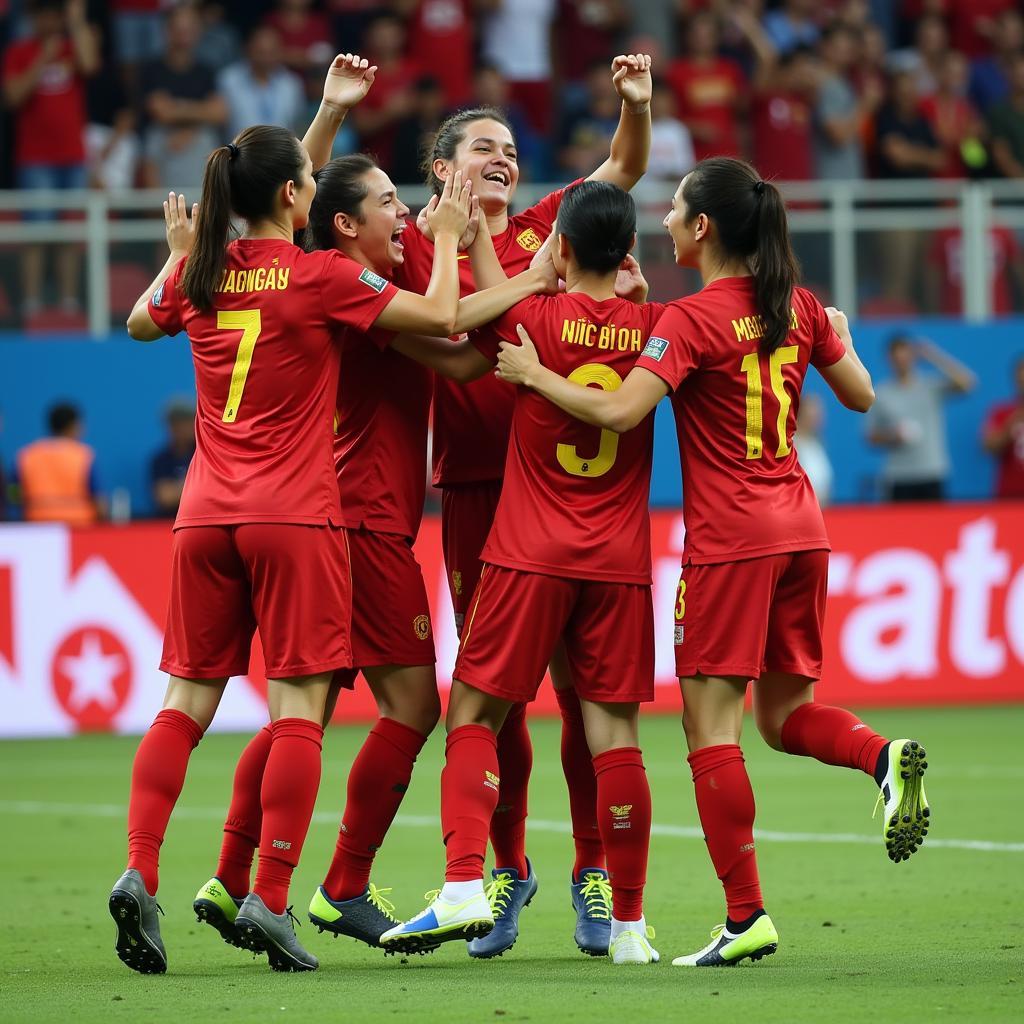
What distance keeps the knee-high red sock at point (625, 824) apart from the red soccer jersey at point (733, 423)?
0.62 meters

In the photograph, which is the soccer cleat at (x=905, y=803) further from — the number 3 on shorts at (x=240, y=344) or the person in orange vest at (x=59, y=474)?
the person in orange vest at (x=59, y=474)

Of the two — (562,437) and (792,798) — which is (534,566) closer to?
(562,437)

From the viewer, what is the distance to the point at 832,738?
17.9 ft

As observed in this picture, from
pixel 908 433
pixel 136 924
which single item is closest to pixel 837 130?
pixel 908 433

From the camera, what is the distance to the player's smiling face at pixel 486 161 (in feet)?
19.6

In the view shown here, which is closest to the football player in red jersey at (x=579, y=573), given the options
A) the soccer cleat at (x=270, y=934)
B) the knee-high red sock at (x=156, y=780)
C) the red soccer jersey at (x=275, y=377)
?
the red soccer jersey at (x=275, y=377)

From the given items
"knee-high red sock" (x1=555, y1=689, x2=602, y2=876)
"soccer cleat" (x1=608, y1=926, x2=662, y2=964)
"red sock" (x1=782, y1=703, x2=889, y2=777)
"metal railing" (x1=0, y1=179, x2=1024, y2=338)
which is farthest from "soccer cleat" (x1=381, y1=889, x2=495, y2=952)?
"metal railing" (x1=0, y1=179, x2=1024, y2=338)

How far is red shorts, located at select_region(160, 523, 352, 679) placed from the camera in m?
5.27

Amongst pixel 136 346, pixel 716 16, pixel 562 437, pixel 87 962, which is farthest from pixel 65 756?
pixel 716 16

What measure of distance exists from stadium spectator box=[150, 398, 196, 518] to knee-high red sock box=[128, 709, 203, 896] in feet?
29.8

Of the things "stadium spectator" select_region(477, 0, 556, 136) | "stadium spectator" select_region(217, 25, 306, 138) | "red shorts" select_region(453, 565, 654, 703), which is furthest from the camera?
"stadium spectator" select_region(477, 0, 556, 136)

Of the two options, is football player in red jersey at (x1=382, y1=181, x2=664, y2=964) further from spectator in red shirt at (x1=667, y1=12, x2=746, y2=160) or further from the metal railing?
spectator in red shirt at (x1=667, y1=12, x2=746, y2=160)

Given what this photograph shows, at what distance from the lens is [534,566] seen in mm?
5344

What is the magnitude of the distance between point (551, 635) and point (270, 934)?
3.68ft
